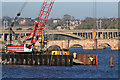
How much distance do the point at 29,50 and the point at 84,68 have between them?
22655 millimetres

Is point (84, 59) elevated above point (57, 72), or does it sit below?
above

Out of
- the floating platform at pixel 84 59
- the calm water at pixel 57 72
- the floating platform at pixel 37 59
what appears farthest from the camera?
the floating platform at pixel 84 59

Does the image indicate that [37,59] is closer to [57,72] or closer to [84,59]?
[84,59]

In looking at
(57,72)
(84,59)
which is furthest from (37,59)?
(57,72)

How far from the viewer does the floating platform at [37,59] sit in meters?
103

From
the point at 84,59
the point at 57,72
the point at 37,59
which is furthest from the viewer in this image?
the point at 37,59

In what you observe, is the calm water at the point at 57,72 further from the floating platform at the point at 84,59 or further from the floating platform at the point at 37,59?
the floating platform at the point at 84,59

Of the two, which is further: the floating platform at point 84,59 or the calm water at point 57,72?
the floating platform at point 84,59

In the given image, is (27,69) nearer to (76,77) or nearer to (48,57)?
(48,57)

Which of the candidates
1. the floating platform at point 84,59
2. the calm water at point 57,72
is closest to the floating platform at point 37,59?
the calm water at point 57,72

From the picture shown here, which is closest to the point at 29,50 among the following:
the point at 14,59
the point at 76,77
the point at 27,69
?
the point at 14,59

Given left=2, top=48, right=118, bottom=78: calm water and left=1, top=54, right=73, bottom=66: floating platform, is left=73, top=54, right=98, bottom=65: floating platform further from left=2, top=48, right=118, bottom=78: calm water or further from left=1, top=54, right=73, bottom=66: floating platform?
left=2, top=48, right=118, bottom=78: calm water

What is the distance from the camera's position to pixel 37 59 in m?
106

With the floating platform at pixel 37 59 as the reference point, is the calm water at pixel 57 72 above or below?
below
